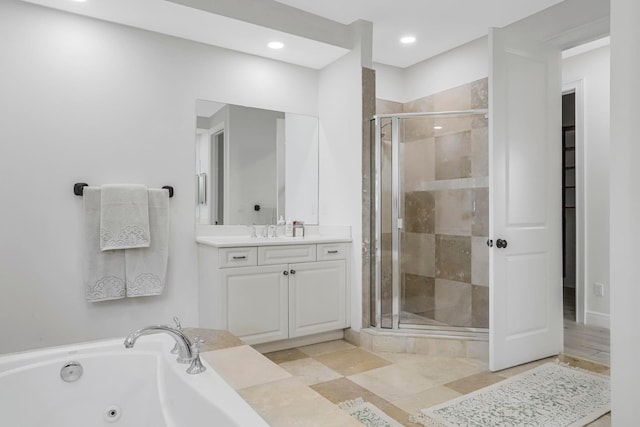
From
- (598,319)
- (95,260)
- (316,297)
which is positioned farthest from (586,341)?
(95,260)

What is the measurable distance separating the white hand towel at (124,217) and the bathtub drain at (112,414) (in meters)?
1.27

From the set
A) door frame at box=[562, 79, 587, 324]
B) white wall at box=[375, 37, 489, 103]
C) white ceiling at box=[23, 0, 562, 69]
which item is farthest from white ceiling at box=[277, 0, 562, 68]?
door frame at box=[562, 79, 587, 324]

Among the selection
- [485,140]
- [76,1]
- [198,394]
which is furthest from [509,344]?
[76,1]

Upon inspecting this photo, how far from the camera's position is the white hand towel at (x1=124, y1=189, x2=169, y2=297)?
9.11 ft

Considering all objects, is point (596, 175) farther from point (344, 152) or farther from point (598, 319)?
point (344, 152)

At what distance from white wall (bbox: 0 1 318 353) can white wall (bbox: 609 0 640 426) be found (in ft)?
8.64

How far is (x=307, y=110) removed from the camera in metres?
3.71

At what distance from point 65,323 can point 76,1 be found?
2.07 meters

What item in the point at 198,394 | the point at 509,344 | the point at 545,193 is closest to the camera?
the point at 198,394

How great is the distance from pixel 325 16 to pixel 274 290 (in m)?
2.18

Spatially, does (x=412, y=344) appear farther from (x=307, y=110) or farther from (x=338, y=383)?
(x=307, y=110)

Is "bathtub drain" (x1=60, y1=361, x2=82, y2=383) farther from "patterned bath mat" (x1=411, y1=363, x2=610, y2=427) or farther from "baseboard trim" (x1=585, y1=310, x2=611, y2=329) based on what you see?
"baseboard trim" (x1=585, y1=310, x2=611, y2=329)

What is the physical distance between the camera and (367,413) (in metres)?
2.09

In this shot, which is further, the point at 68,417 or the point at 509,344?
the point at 509,344
